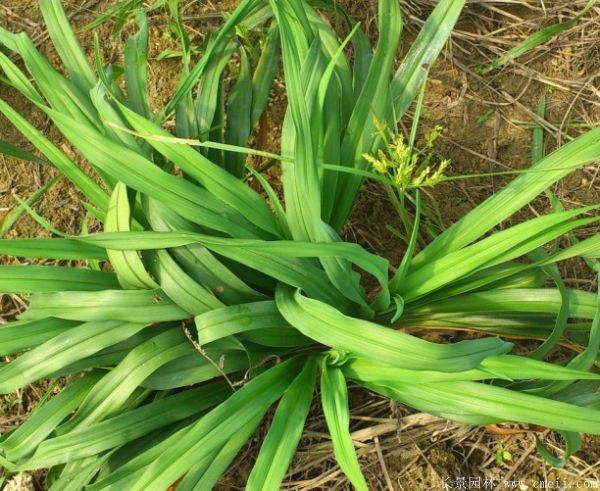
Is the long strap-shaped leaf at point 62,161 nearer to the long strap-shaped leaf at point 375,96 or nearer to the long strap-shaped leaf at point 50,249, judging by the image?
the long strap-shaped leaf at point 50,249

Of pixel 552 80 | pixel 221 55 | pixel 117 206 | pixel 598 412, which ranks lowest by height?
pixel 598 412

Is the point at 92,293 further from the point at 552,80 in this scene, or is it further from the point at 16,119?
the point at 552,80

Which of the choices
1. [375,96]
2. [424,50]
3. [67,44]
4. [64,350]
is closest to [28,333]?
[64,350]

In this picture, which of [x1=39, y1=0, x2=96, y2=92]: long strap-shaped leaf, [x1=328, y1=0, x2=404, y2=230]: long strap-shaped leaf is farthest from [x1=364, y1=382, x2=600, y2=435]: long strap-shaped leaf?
[x1=39, y1=0, x2=96, y2=92]: long strap-shaped leaf

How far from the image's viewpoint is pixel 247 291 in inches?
45.3

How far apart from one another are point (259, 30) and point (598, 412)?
1.10 meters

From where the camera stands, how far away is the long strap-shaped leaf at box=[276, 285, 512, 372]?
864 millimetres

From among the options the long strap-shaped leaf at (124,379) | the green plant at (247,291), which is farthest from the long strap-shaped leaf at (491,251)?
the long strap-shaped leaf at (124,379)

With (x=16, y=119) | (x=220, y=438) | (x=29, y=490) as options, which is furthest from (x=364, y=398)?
(x=16, y=119)

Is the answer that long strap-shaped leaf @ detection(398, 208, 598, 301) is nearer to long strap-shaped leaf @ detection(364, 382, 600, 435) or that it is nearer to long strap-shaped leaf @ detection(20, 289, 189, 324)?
long strap-shaped leaf @ detection(364, 382, 600, 435)

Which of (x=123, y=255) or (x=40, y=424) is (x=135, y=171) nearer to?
(x=123, y=255)

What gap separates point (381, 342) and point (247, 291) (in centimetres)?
33

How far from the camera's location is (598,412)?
0.96m

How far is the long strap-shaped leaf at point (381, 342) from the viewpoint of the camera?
0.86m
